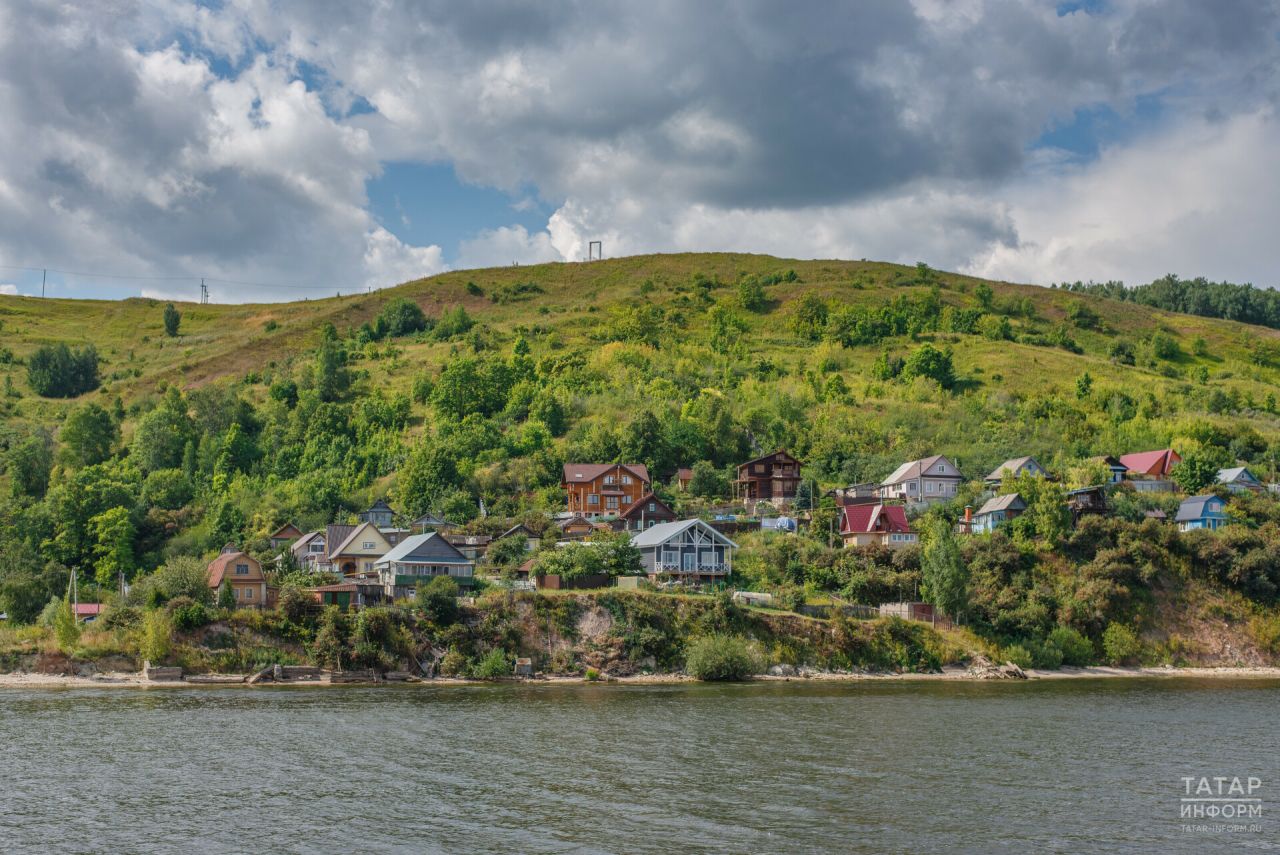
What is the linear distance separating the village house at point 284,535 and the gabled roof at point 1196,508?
231ft

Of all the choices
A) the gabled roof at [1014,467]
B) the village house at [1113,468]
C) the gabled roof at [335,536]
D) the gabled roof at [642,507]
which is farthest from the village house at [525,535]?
the village house at [1113,468]

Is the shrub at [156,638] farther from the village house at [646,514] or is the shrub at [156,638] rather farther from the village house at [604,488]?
the village house at [604,488]

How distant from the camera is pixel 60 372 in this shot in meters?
143

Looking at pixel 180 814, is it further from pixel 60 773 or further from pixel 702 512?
pixel 702 512

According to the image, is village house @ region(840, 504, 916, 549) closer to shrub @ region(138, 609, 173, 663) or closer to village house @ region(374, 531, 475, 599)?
village house @ region(374, 531, 475, 599)

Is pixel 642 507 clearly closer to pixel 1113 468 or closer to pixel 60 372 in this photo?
pixel 1113 468

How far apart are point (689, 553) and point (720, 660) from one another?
44.0 feet

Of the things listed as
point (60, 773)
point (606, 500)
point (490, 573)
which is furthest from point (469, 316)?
point (60, 773)

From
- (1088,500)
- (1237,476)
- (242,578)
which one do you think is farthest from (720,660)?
(1237,476)

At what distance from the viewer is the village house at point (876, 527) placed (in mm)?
79000

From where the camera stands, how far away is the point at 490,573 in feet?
248

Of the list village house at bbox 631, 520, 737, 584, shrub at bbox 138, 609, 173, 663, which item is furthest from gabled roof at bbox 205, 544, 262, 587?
village house at bbox 631, 520, 737, 584

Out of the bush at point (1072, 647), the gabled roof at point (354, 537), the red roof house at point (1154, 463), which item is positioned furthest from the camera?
the red roof house at point (1154, 463)

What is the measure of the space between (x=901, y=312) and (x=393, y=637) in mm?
103025
